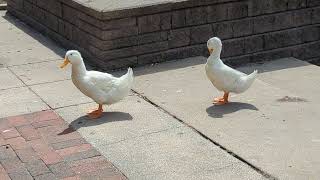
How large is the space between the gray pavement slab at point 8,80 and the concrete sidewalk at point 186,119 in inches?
0.5


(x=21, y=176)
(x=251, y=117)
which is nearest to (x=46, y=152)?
(x=21, y=176)

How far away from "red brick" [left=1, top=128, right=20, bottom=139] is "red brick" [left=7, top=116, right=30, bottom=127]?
0.13m

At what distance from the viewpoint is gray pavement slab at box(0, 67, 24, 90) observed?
646cm

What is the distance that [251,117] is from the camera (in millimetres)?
5402

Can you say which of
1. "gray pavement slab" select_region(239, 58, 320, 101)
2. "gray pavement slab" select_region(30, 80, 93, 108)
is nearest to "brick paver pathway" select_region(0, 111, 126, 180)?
"gray pavement slab" select_region(30, 80, 93, 108)

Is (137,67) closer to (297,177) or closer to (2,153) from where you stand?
(2,153)

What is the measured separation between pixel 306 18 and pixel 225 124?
377cm

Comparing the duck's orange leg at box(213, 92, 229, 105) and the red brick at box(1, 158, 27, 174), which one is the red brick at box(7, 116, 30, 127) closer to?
the red brick at box(1, 158, 27, 174)

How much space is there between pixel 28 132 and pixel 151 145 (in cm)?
115

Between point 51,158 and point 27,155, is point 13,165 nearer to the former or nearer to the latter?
point 27,155

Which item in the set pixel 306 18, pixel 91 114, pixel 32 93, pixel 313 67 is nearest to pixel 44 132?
pixel 91 114

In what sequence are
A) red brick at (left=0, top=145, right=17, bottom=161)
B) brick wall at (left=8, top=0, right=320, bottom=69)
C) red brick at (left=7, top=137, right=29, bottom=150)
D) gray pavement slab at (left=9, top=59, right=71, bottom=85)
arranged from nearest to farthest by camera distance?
1. red brick at (left=0, top=145, right=17, bottom=161)
2. red brick at (left=7, top=137, right=29, bottom=150)
3. gray pavement slab at (left=9, top=59, right=71, bottom=85)
4. brick wall at (left=8, top=0, right=320, bottom=69)

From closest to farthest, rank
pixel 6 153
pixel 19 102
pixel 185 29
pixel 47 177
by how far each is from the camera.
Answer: pixel 47 177 → pixel 6 153 → pixel 19 102 → pixel 185 29

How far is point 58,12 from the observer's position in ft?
26.4
